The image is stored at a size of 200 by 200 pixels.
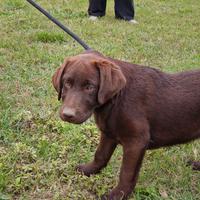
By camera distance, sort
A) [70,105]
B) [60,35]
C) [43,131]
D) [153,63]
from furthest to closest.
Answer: [60,35], [153,63], [43,131], [70,105]

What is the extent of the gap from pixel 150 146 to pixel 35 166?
865mm

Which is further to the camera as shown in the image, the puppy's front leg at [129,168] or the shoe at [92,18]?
the shoe at [92,18]

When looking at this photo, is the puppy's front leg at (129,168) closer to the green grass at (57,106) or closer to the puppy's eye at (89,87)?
the green grass at (57,106)

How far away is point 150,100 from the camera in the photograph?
333 centimetres

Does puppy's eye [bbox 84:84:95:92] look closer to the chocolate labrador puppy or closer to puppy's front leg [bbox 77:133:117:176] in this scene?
the chocolate labrador puppy

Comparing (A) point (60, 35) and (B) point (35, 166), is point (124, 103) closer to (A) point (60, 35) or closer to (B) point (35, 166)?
(B) point (35, 166)

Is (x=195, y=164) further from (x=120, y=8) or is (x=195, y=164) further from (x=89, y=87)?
(x=120, y=8)

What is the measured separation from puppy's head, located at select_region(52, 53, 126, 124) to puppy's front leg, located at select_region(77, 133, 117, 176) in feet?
2.14

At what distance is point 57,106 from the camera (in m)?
4.82

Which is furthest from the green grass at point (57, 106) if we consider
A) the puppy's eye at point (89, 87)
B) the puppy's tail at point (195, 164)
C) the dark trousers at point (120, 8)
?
the puppy's eye at point (89, 87)

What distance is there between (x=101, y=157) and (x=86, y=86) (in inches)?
34.4

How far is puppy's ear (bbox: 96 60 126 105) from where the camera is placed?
2.99m

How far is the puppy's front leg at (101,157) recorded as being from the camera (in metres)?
3.67

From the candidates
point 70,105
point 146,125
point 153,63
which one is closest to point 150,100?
point 146,125
